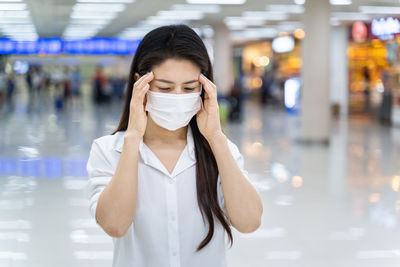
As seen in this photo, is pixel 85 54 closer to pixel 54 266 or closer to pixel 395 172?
pixel 395 172

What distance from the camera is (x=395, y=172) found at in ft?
32.8

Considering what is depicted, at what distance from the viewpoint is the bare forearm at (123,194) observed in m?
1.94

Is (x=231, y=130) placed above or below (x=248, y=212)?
below

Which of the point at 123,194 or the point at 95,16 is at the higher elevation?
the point at 95,16

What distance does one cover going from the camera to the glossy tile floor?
17.2 feet

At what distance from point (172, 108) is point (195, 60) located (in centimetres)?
18

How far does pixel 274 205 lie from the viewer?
7.21m

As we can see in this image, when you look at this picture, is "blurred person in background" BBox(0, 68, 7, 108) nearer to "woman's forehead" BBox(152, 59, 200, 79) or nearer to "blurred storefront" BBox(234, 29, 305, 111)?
"blurred storefront" BBox(234, 29, 305, 111)

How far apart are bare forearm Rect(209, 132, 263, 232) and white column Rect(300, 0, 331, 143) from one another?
41.1 feet

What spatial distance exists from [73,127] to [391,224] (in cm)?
1184

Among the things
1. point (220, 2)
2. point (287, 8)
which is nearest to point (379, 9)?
point (287, 8)

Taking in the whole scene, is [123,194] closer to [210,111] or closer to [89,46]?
[210,111]

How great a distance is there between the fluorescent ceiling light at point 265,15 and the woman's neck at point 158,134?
1760 cm

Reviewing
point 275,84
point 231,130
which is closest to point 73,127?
point 231,130
